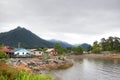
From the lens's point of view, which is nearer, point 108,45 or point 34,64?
point 34,64

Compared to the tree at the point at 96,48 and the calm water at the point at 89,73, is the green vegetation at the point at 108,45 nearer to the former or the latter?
the tree at the point at 96,48

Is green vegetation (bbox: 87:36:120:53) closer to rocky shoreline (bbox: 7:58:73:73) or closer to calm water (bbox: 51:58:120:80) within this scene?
calm water (bbox: 51:58:120:80)

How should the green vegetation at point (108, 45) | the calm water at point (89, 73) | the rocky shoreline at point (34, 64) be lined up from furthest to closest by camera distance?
the green vegetation at point (108, 45) → the rocky shoreline at point (34, 64) → the calm water at point (89, 73)

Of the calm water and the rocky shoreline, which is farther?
the rocky shoreline

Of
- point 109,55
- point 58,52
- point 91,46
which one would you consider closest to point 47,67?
point 58,52

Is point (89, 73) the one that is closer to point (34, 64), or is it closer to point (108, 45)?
point (34, 64)

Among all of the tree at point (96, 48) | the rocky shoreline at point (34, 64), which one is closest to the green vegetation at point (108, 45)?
the tree at point (96, 48)

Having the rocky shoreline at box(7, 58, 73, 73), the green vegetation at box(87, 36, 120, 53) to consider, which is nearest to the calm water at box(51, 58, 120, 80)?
the rocky shoreline at box(7, 58, 73, 73)

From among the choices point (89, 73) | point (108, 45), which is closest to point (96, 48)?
point (108, 45)

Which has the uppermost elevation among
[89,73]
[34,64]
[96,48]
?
[96,48]

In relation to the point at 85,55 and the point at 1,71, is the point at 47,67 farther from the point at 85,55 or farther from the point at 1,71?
the point at 85,55

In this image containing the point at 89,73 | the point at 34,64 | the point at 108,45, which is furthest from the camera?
the point at 108,45

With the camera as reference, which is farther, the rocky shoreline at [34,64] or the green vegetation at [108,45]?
the green vegetation at [108,45]

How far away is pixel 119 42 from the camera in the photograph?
6486 inches
